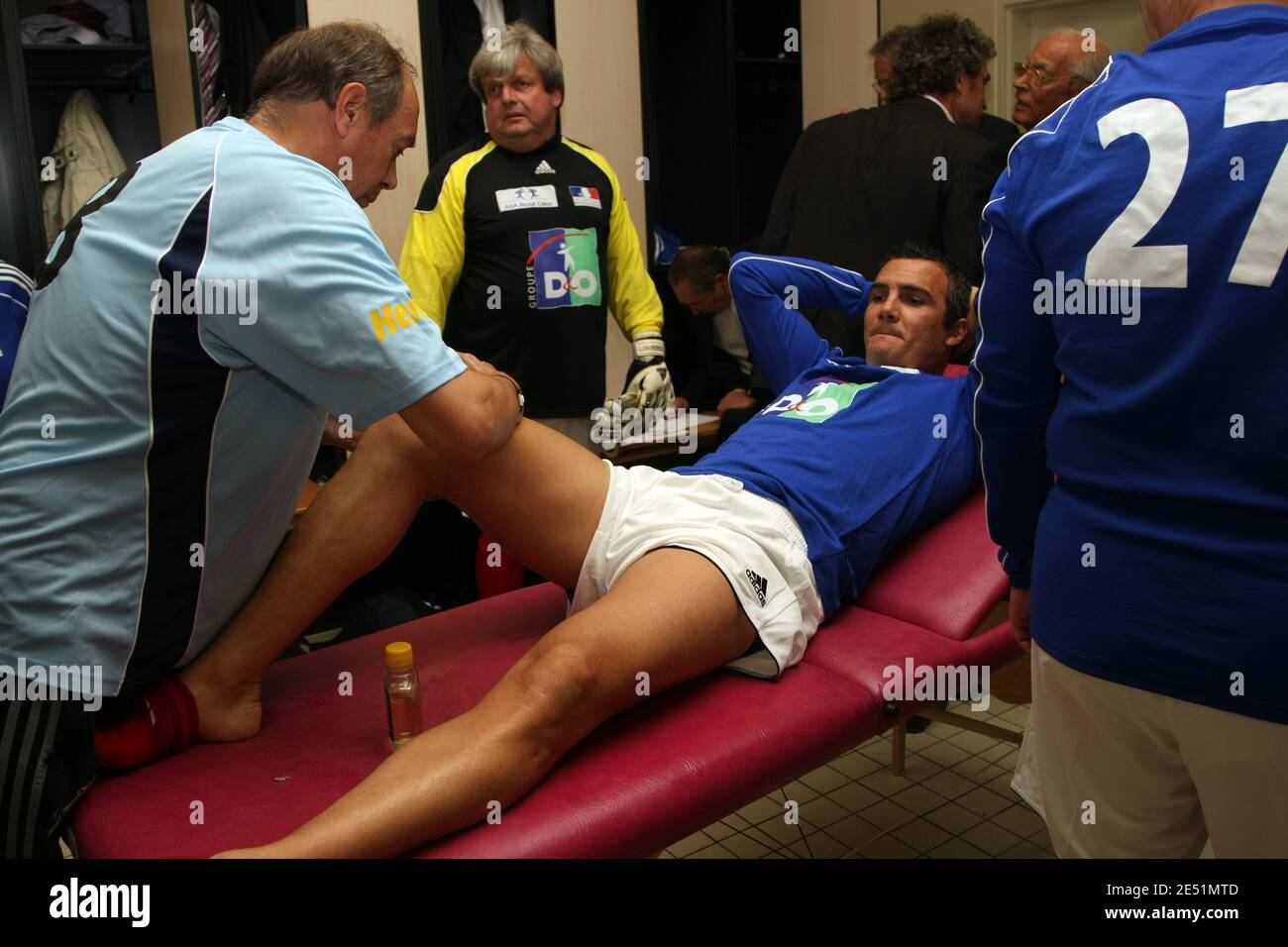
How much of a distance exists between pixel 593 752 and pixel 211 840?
44 cm

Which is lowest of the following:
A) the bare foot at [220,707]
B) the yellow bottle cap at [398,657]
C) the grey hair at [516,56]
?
the bare foot at [220,707]

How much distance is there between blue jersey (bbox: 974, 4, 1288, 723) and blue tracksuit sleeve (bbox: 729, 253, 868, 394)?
124 cm

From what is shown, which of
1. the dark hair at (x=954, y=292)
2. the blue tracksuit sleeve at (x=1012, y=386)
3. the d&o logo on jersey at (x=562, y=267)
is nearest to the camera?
the blue tracksuit sleeve at (x=1012, y=386)

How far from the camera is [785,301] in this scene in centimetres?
239

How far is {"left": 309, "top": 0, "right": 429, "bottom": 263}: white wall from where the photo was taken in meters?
3.17

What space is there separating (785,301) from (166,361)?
147cm

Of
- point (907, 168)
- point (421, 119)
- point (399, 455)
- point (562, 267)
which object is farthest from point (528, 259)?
point (399, 455)

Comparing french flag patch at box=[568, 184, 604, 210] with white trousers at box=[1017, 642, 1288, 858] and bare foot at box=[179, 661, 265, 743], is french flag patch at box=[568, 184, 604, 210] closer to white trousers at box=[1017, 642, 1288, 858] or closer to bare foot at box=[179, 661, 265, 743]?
bare foot at box=[179, 661, 265, 743]

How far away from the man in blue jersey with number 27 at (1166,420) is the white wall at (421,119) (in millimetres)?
2510

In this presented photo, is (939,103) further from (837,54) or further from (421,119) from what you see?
(837,54)

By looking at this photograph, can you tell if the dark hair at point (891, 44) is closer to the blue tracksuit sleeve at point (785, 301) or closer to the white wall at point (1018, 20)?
the blue tracksuit sleeve at point (785, 301)

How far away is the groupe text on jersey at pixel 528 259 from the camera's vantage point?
294cm

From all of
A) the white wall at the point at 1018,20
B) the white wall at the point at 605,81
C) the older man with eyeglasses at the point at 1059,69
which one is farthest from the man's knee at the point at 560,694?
the white wall at the point at 1018,20
